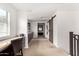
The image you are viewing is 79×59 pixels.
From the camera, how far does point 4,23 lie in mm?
4703

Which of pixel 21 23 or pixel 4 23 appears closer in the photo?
pixel 4 23

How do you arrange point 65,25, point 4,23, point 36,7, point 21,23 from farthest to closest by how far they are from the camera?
1. point 21,23
2. point 65,25
3. point 36,7
4. point 4,23

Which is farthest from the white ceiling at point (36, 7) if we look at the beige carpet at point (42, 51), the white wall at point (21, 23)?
the beige carpet at point (42, 51)

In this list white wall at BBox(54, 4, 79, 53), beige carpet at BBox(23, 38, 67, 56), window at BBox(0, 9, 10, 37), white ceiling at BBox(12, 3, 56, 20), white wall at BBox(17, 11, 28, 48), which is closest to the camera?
window at BBox(0, 9, 10, 37)

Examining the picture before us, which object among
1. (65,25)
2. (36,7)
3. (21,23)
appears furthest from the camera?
(21,23)

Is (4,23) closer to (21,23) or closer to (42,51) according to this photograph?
(21,23)

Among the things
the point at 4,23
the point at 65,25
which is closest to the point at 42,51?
the point at 65,25

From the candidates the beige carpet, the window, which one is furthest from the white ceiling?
the beige carpet

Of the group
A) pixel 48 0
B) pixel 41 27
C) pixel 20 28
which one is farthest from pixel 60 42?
pixel 41 27

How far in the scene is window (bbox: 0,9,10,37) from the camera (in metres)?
4.42

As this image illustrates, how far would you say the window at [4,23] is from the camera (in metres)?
4.42

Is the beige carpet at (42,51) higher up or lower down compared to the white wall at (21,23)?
lower down

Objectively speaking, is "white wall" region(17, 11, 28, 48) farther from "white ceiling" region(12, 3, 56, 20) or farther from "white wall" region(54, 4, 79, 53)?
"white wall" region(54, 4, 79, 53)

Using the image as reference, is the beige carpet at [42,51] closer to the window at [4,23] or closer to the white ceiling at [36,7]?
the window at [4,23]
